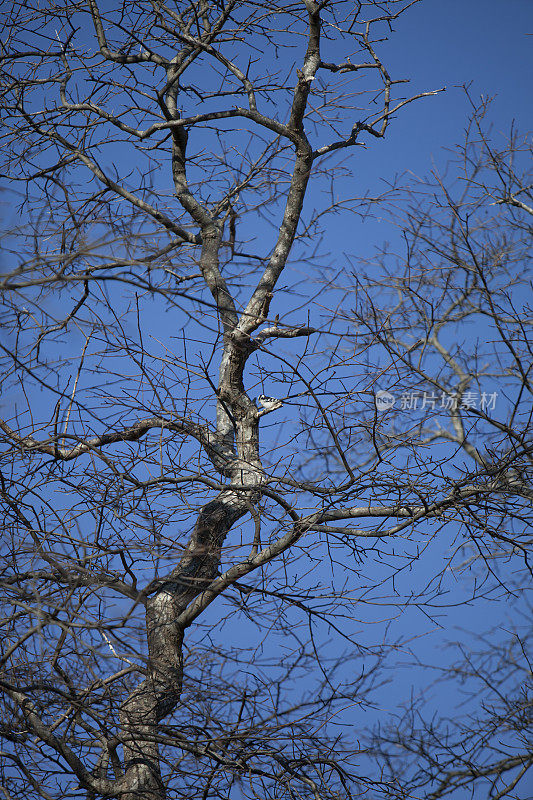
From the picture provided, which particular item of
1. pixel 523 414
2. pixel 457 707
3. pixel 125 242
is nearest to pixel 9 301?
pixel 125 242

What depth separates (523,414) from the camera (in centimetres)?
341

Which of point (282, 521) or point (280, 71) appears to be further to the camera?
point (280, 71)

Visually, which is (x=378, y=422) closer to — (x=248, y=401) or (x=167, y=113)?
(x=248, y=401)

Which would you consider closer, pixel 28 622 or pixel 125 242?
pixel 125 242

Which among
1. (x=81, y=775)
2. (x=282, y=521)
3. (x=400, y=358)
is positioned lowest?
(x=81, y=775)

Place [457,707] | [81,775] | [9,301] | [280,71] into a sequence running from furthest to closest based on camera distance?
[280,71] → [457,707] → [81,775] → [9,301]

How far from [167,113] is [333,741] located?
325 centimetres

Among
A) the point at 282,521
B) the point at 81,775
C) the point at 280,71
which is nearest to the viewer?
the point at 81,775

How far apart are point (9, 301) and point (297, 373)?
3.74 feet

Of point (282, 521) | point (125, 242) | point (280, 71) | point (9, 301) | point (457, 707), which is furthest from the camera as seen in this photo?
point (280, 71)

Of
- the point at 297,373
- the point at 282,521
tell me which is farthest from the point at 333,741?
the point at 297,373

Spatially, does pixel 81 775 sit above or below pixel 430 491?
below

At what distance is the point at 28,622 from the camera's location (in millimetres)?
3164

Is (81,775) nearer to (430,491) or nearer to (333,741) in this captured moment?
(333,741)
